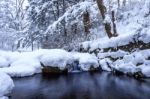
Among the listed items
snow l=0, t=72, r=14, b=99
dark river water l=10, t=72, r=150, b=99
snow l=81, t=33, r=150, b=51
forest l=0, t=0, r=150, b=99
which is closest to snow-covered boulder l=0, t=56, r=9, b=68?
forest l=0, t=0, r=150, b=99

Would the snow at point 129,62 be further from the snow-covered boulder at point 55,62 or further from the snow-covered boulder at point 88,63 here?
the snow-covered boulder at point 55,62

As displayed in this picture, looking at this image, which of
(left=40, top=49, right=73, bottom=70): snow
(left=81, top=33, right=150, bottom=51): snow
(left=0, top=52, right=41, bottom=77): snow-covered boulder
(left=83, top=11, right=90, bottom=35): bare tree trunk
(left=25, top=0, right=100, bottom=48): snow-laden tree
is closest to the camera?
(left=0, top=52, right=41, bottom=77): snow-covered boulder

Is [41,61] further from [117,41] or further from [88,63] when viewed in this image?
[117,41]

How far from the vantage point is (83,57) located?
61.7 feet

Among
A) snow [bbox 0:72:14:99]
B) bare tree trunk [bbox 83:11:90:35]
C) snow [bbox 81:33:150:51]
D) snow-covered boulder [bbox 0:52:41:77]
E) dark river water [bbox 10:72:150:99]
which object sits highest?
bare tree trunk [bbox 83:11:90:35]

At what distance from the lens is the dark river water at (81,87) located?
1106 cm

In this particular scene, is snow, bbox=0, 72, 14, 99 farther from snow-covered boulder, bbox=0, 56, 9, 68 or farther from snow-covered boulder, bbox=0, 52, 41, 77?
snow-covered boulder, bbox=0, 56, 9, 68

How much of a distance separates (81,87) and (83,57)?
600 cm

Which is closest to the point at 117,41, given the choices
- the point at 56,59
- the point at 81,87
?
the point at 56,59

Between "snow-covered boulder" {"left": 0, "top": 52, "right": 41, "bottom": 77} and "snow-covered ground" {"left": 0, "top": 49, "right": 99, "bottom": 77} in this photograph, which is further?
"snow-covered ground" {"left": 0, "top": 49, "right": 99, "bottom": 77}

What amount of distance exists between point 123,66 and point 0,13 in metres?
26.0

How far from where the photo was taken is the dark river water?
A: 36.3ft

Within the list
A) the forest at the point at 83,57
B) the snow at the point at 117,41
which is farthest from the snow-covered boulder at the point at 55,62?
the snow at the point at 117,41

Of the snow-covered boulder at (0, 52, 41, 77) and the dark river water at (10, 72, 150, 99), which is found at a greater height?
the snow-covered boulder at (0, 52, 41, 77)
